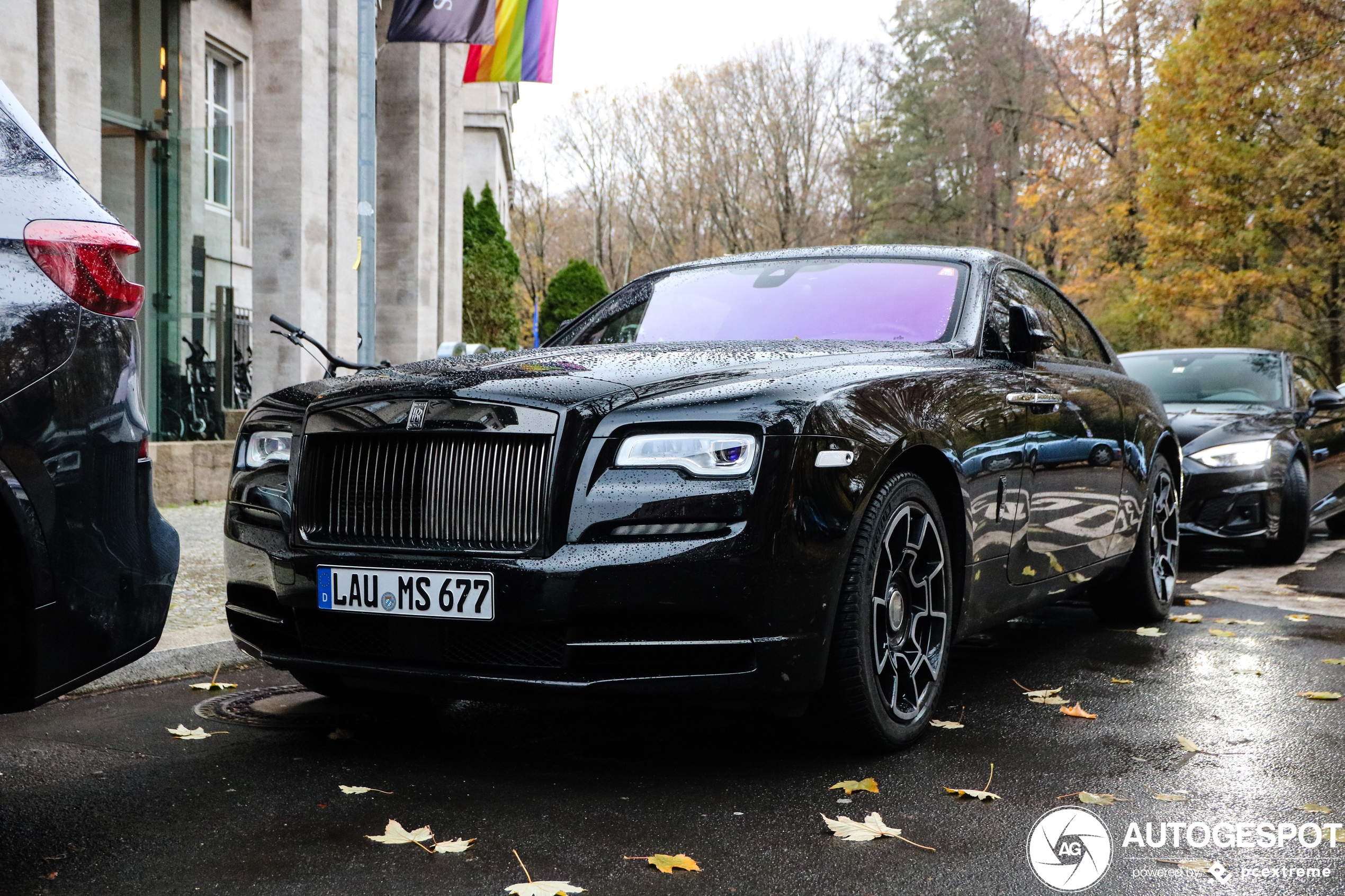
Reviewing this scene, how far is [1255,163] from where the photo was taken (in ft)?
61.9

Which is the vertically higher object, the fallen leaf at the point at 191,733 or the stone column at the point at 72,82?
the stone column at the point at 72,82

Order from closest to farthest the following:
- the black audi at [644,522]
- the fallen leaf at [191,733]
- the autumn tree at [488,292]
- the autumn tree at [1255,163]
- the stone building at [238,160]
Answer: the black audi at [644,522]
the fallen leaf at [191,733]
the stone building at [238,160]
the autumn tree at [1255,163]
the autumn tree at [488,292]

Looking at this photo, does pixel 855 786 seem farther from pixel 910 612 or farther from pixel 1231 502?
pixel 1231 502

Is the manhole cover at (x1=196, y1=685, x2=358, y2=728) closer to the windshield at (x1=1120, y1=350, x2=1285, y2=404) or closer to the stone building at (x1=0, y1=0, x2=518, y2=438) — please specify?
the stone building at (x1=0, y1=0, x2=518, y2=438)

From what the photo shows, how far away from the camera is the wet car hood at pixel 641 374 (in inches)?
141

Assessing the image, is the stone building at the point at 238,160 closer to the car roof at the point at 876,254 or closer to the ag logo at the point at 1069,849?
the car roof at the point at 876,254

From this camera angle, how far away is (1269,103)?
62.2 ft

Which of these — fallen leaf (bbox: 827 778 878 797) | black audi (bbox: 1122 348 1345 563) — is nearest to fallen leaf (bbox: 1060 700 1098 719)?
fallen leaf (bbox: 827 778 878 797)

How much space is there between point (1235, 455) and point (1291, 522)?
1.92ft

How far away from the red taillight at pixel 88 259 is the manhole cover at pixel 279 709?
5.98ft

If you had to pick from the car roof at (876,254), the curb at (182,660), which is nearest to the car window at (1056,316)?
the car roof at (876,254)

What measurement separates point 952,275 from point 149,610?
3103 millimetres

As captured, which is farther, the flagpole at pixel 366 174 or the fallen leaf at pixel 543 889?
the flagpole at pixel 366 174

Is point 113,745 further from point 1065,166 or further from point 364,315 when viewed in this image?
point 1065,166
